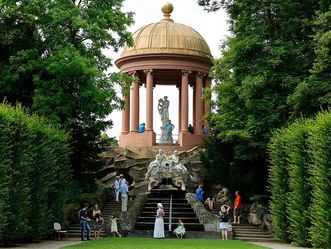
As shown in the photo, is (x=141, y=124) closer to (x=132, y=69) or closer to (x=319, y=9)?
(x=132, y=69)

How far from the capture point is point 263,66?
3388 cm

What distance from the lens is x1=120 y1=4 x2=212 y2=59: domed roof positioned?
56.4 m

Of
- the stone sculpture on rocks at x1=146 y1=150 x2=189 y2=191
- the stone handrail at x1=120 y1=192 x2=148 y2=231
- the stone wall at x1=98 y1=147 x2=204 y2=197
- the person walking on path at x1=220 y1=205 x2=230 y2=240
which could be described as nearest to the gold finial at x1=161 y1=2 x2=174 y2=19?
the stone wall at x1=98 y1=147 x2=204 y2=197

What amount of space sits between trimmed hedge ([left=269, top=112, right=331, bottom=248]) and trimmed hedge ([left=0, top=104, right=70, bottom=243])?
9.59 metres

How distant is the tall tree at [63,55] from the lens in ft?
110

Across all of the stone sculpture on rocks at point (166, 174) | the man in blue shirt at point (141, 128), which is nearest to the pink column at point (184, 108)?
the man in blue shirt at point (141, 128)

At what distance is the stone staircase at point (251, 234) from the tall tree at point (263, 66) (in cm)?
342

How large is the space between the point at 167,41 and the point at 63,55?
24615 mm

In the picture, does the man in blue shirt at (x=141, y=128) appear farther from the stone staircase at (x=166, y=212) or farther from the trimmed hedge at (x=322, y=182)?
the trimmed hedge at (x=322, y=182)

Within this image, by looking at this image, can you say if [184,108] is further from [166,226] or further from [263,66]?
[263,66]

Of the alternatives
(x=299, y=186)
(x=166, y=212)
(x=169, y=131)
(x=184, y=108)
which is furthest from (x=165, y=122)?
(x=299, y=186)

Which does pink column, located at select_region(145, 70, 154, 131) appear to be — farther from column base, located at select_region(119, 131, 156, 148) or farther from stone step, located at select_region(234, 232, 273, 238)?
stone step, located at select_region(234, 232, 273, 238)

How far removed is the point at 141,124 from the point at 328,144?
109 feet

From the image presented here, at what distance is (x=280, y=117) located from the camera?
33.9 metres
